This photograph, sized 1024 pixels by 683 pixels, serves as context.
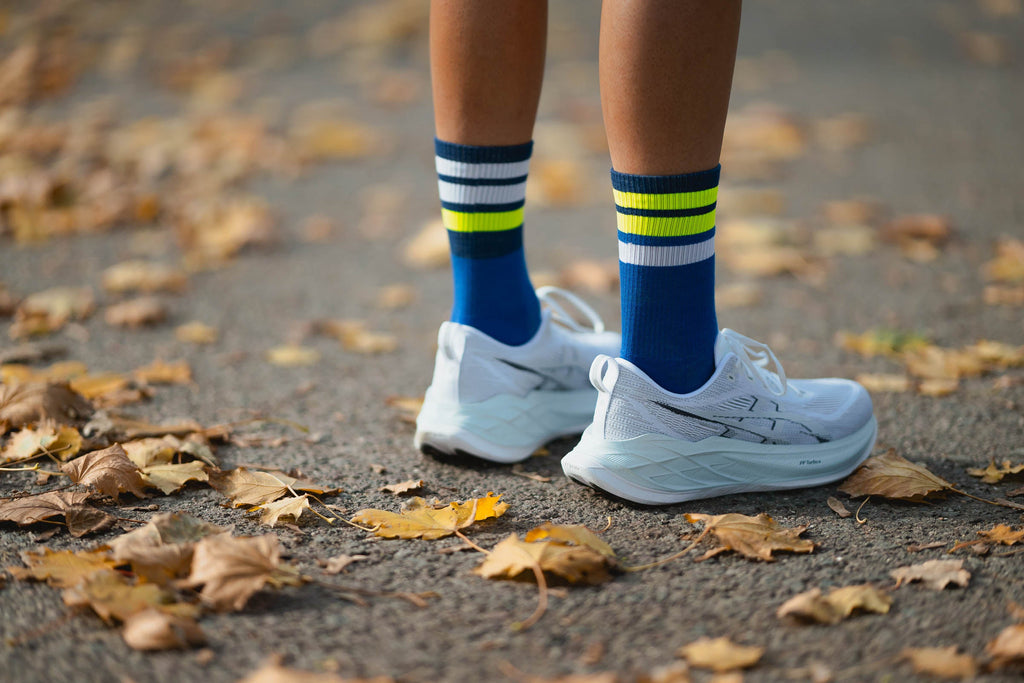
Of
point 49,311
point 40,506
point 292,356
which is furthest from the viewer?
point 49,311

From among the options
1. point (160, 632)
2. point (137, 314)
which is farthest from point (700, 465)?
point (137, 314)

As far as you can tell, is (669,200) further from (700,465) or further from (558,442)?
(558,442)

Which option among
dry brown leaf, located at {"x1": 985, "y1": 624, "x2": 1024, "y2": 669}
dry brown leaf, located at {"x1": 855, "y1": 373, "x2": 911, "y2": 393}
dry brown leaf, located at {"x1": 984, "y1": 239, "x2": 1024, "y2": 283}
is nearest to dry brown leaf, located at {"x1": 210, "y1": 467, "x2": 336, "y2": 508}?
dry brown leaf, located at {"x1": 985, "y1": 624, "x2": 1024, "y2": 669}

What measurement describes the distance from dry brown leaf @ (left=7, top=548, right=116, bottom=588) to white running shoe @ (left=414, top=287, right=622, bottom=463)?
0.57m

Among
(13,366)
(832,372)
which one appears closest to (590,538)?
(832,372)

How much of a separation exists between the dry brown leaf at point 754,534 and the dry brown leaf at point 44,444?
1098 millimetres

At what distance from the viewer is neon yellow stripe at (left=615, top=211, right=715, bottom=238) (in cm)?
137

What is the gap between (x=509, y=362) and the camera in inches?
64.3

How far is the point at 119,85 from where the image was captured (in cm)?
502

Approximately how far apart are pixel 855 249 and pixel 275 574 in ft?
7.67

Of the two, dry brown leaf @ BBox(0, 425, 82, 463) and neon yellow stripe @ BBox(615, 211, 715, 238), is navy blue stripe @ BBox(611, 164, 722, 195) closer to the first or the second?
neon yellow stripe @ BBox(615, 211, 715, 238)

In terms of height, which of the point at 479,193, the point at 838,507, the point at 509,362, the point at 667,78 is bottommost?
the point at 838,507

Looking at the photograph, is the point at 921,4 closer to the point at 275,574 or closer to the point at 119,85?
the point at 119,85

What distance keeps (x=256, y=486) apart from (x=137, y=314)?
45.8 inches
